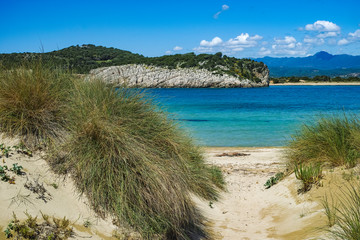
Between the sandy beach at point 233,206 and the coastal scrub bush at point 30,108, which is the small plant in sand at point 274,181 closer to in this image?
the sandy beach at point 233,206

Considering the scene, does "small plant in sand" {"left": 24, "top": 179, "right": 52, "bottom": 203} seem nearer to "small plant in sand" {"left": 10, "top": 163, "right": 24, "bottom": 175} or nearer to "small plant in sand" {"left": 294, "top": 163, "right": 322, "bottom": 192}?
"small plant in sand" {"left": 10, "top": 163, "right": 24, "bottom": 175}

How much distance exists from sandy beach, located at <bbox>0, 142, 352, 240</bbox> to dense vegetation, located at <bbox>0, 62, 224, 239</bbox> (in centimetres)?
23

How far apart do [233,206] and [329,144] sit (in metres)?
2.79

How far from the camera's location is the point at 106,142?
4.78 m

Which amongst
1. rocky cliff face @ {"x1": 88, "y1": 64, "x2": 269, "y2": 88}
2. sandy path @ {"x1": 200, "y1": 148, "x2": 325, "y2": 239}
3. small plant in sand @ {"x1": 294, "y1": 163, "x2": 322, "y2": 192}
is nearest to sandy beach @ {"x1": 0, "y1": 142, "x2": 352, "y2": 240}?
sandy path @ {"x1": 200, "y1": 148, "x2": 325, "y2": 239}

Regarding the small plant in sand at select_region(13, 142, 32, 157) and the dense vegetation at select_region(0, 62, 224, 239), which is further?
the small plant in sand at select_region(13, 142, 32, 157)

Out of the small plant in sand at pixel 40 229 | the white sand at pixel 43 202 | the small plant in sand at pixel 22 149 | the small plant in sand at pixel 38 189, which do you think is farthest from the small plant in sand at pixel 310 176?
the small plant in sand at pixel 22 149

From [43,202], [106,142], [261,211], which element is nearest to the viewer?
[43,202]

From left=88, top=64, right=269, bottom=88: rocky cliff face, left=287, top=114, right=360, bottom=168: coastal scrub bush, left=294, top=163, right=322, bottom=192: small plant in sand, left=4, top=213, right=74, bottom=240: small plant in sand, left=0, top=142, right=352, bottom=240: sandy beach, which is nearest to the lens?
left=4, top=213, right=74, bottom=240: small plant in sand

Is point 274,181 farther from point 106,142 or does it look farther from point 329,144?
point 106,142

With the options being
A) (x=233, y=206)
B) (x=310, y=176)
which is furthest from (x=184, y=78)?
(x=310, y=176)

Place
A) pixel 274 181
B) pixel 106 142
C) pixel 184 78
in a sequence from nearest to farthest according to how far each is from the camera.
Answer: pixel 106 142 → pixel 274 181 → pixel 184 78

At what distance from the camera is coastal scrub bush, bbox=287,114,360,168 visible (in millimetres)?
7020

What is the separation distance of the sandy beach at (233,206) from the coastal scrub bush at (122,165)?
0.79ft
